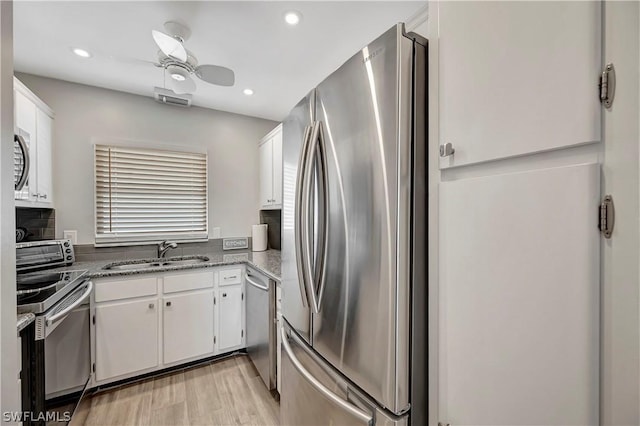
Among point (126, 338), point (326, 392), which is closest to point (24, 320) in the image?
point (126, 338)

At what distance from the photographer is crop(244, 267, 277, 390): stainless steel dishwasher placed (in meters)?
2.03

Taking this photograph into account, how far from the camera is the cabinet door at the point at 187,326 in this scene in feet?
7.60

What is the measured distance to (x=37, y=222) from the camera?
2344 millimetres

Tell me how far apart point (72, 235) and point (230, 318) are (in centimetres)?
162

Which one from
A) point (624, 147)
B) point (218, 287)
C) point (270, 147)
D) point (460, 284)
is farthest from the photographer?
point (270, 147)

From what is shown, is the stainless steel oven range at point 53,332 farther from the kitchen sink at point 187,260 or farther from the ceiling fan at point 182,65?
the ceiling fan at point 182,65

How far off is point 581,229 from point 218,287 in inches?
101

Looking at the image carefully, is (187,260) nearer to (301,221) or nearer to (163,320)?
(163,320)

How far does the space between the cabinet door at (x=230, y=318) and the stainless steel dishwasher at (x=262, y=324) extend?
0.13 meters

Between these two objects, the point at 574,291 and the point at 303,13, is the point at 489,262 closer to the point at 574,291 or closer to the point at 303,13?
the point at 574,291

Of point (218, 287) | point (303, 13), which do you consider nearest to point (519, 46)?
point (303, 13)

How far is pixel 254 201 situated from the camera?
11.1ft

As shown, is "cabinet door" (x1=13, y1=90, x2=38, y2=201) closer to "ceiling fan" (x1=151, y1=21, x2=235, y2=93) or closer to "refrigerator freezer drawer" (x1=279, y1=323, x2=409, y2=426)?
"ceiling fan" (x1=151, y1=21, x2=235, y2=93)

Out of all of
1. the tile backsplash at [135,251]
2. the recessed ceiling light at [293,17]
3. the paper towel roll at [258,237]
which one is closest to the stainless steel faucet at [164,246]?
the tile backsplash at [135,251]
